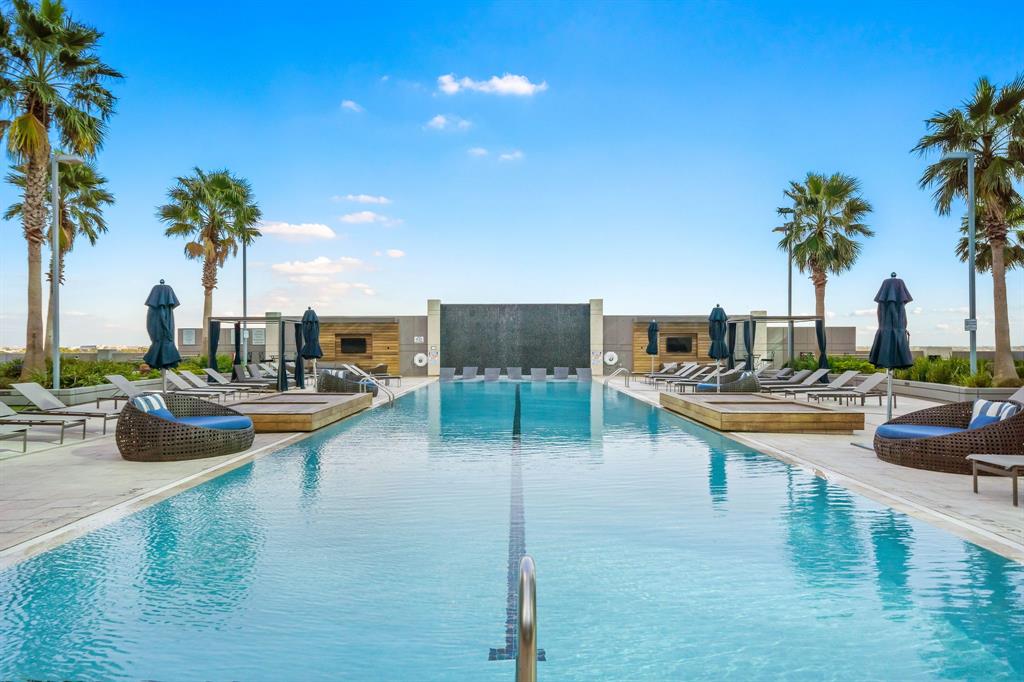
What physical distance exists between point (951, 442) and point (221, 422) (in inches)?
338

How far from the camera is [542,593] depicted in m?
3.92

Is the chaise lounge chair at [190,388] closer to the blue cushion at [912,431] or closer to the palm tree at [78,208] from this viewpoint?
the palm tree at [78,208]

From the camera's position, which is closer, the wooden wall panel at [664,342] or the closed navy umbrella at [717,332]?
the closed navy umbrella at [717,332]

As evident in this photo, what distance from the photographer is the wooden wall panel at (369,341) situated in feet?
98.0

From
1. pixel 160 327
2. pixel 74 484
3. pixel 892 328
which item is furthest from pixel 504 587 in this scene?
pixel 160 327

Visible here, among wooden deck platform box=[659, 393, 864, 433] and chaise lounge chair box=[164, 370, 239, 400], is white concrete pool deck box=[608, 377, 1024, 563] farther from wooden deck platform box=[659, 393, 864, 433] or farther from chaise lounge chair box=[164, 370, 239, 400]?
chaise lounge chair box=[164, 370, 239, 400]

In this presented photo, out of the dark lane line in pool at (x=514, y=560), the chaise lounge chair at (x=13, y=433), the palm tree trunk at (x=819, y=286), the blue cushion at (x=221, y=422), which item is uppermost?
the palm tree trunk at (x=819, y=286)

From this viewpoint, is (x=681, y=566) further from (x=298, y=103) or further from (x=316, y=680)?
(x=298, y=103)

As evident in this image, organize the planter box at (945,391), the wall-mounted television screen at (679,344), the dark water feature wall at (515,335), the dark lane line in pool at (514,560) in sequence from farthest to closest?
1. the wall-mounted television screen at (679,344)
2. the dark water feature wall at (515,335)
3. the planter box at (945,391)
4. the dark lane line in pool at (514,560)

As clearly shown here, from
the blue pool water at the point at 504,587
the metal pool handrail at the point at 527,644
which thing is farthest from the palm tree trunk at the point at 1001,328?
the metal pool handrail at the point at 527,644

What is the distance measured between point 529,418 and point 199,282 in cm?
1908

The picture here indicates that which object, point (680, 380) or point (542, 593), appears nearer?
point (542, 593)

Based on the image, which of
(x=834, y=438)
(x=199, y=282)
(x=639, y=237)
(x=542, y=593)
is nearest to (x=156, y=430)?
(x=542, y=593)

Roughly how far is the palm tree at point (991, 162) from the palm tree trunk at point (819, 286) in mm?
8023
